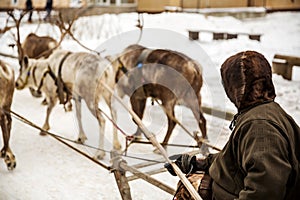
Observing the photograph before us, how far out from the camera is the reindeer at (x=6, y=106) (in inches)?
184

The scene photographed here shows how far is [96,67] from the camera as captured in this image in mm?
5203

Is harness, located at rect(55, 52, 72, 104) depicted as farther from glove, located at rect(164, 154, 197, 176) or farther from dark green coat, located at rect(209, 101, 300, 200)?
dark green coat, located at rect(209, 101, 300, 200)

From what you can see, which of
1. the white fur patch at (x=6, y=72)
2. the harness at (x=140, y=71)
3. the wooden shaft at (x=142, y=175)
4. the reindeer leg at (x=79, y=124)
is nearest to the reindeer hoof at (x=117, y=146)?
the reindeer leg at (x=79, y=124)

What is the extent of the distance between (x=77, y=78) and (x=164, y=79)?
44.1 inches

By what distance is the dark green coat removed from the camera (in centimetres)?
167

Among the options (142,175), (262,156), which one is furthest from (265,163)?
(142,175)

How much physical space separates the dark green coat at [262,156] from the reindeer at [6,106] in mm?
3271

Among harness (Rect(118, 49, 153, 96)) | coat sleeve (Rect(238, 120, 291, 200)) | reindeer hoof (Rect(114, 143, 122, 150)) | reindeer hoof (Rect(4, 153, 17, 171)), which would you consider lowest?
reindeer hoof (Rect(114, 143, 122, 150))

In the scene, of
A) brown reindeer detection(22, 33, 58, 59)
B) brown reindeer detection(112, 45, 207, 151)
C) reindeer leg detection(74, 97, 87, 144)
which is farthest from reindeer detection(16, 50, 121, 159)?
brown reindeer detection(22, 33, 58, 59)

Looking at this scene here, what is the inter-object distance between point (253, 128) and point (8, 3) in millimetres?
19140

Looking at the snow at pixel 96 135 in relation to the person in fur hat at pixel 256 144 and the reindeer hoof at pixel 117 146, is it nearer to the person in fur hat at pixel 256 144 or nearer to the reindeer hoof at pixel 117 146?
the reindeer hoof at pixel 117 146

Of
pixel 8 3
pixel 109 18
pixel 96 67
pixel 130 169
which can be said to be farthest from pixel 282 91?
pixel 8 3

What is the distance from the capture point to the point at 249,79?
6.00ft

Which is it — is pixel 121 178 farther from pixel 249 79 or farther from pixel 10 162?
pixel 10 162
